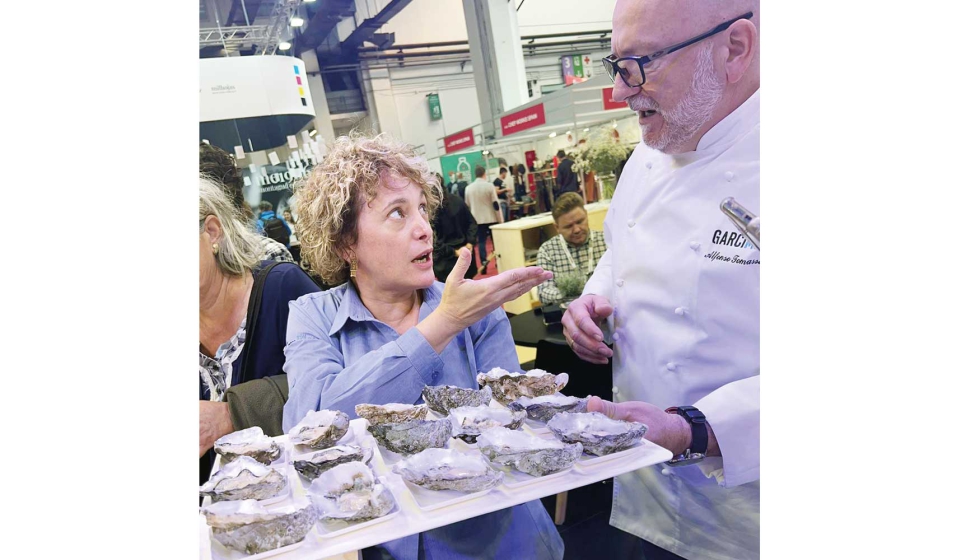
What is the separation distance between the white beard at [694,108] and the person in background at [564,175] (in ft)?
4.84

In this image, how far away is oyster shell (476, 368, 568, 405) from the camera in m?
1.03

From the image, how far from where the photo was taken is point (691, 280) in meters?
1.05

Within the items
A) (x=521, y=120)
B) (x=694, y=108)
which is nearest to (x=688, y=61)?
Answer: (x=694, y=108)

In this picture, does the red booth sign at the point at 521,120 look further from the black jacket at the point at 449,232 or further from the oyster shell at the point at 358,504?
the oyster shell at the point at 358,504

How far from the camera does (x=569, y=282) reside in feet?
6.57

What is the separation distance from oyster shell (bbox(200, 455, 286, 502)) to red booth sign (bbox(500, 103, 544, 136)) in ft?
5.68

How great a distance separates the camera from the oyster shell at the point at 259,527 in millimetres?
646

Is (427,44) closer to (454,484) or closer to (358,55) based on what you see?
(358,55)

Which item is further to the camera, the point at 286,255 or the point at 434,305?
the point at 286,255

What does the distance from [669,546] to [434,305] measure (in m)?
0.68

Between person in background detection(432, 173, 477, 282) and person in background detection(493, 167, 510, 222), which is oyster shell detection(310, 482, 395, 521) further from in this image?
person in background detection(493, 167, 510, 222)

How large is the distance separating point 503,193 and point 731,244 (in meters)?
1.71

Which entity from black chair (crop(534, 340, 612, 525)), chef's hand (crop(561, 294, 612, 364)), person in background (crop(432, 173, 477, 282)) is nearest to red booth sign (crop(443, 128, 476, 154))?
person in background (crop(432, 173, 477, 282))
